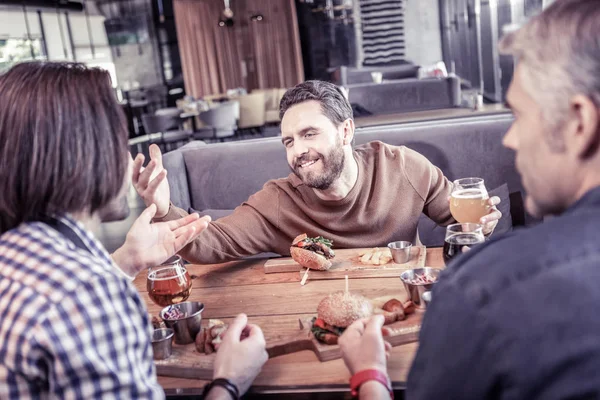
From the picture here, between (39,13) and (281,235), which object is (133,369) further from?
(39,13)

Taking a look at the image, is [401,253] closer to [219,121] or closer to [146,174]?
[146,174]

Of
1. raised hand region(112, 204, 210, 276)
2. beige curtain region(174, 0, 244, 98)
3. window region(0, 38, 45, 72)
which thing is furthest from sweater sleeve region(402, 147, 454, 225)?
beige curtain region(174, 0, 244, 98)

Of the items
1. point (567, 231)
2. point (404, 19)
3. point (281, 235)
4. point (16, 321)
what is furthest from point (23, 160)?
point (404, 19)

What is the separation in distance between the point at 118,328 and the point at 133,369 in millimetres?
75

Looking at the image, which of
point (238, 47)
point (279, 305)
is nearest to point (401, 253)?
point (279, 305)

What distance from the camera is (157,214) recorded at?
1.89 meters

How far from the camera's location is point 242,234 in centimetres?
216

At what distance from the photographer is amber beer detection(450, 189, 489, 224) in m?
1.78

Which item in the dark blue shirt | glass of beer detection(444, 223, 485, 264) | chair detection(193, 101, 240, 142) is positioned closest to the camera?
the dark blue shirt

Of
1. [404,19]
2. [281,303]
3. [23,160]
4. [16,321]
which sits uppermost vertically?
[404,19]

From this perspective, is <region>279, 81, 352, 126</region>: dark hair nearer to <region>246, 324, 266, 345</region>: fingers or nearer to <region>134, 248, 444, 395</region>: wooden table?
<region>134, 248, 444, 395</region>: wooden table

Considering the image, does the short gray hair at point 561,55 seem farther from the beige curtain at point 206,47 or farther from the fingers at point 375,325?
the beige curtain at point 206,47

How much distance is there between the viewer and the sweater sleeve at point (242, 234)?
77.6 inches

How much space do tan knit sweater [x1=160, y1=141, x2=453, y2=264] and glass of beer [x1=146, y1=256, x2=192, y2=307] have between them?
1.83 feet
